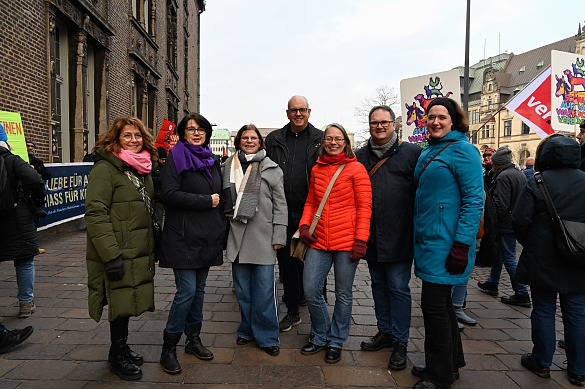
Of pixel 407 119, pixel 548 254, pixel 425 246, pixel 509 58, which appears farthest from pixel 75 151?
pixel 509 58

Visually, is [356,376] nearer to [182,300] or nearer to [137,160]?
[182,300]

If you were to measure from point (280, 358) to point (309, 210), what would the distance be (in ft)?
4.21

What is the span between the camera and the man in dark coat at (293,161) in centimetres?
393

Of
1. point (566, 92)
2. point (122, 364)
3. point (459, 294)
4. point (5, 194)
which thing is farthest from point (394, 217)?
point (566, 92)

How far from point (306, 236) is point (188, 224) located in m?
0.98

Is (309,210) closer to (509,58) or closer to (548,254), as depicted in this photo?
(548,254)

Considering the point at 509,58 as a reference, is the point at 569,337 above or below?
below

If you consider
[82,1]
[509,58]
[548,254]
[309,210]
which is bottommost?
[548,254]

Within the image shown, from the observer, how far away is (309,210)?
140 inches

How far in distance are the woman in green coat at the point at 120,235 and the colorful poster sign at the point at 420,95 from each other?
5.25 meters

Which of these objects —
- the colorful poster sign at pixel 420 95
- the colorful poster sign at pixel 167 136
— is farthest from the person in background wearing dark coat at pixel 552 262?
the colorful poster sign at pixel 167 136

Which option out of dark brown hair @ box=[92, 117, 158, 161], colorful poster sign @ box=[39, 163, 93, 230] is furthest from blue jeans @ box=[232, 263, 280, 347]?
colorful poster sign @ box=[39, 163, 93, 230]

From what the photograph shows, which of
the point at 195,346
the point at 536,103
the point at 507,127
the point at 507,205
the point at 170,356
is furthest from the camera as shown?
the point at 507,127

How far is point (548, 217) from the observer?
317 centimetres
